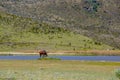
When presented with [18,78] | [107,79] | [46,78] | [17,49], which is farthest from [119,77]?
[17,49]

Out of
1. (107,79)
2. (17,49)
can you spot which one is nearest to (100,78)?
(107,79)

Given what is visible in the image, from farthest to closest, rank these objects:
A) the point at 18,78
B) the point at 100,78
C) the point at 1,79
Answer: the point at 100,78 < the point at 18,78 < the point at 1,79

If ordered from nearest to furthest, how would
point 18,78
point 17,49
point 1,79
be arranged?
point 1,79
point 18,78
point 17,49

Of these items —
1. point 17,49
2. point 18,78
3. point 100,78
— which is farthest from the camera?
point 17,49

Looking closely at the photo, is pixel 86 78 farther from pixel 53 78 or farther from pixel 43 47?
pixel 43 47

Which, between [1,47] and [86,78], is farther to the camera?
[1,47]

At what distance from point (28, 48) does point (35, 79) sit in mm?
160339

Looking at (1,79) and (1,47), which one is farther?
(1,47)

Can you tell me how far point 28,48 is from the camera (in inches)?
7795

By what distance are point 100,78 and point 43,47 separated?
520 feet

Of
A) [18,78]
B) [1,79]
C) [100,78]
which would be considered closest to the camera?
[1,79]

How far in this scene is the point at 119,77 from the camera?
39.0m

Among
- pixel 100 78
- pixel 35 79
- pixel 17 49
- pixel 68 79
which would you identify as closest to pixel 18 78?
pixel 35 79

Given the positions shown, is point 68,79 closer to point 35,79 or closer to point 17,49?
point 35,79
